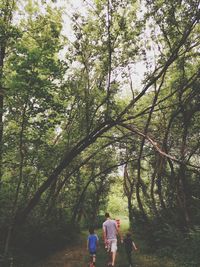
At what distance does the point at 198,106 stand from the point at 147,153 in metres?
7.43

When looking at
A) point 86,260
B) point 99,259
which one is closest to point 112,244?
point 99,259

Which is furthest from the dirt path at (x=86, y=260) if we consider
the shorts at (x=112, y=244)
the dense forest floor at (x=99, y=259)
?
the shorts at (x=112, y=244)

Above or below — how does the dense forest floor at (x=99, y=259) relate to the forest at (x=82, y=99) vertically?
below

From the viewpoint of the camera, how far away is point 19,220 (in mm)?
15211

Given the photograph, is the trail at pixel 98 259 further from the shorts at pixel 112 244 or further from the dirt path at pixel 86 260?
the shorts at pixel 112 244

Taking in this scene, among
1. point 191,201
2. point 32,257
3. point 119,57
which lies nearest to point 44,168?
point 32,257

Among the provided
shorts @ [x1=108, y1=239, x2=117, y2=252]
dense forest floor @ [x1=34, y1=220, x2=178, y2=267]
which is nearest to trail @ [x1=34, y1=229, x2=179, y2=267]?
dense forest floor @ [x1=34, y1=220, x2=178, y2=267]

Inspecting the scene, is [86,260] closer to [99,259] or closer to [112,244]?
[99,259]

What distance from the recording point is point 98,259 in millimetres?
16828

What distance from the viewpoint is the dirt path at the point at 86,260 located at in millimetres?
14850

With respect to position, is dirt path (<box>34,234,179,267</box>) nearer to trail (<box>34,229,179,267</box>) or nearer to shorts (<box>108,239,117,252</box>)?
trail (<box>34,229,179,267</box>)

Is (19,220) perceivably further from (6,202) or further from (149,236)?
(149,236)

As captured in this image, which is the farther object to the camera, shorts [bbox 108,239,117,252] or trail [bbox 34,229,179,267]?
trail [bbox 34,229,179,267]

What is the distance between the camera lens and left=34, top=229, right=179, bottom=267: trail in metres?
14.9
